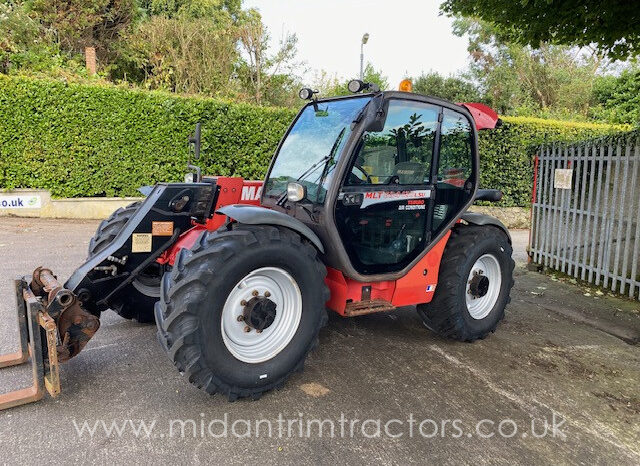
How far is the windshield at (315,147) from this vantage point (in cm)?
347

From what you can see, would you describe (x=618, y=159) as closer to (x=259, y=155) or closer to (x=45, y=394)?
(x=45, y=394)

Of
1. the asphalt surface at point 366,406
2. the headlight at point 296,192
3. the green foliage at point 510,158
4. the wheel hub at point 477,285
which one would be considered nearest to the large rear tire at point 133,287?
the asphalt surface at point 366,406

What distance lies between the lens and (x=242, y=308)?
310 cm

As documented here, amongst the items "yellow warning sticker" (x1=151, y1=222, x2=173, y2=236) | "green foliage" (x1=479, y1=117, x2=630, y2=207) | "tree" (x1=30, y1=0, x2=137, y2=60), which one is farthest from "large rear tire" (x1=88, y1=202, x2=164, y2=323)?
"tree" (x1=30, y1=0, x2=137, y2=60)

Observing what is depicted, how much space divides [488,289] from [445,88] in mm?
17130

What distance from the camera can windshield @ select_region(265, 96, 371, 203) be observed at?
3.47 m

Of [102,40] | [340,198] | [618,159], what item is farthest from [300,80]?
[340,198]

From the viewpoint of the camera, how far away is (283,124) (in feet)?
37.7

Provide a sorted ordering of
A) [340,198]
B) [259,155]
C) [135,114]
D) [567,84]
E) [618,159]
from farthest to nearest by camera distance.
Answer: [567,84], [259,155], [135,114], [618,159], [340,198]

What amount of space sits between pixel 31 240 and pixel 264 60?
1147cm

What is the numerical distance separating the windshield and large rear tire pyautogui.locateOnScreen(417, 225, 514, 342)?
145 cm

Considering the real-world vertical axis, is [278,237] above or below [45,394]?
above

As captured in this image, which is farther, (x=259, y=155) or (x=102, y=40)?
(x=102, y=40)

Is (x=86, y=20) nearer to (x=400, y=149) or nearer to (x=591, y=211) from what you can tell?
(x=400, y=149)
